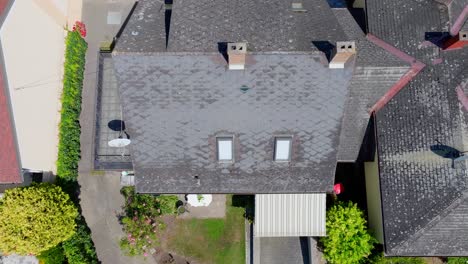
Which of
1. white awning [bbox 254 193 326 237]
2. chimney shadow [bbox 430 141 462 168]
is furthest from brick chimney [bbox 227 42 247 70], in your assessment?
chimney shadow [bbox 430 141 462 168]

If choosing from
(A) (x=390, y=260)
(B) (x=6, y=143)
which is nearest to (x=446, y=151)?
(A) (x=390, y=260)

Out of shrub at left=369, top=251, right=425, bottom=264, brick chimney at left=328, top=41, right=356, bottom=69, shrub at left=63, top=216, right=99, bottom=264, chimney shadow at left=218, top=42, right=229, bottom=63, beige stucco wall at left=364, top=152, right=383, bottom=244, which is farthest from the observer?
shrub at left=63, top=216, right=99, bottom=264

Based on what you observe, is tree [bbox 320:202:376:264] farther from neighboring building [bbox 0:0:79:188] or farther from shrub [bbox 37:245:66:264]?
neighboring building [bbox 0:0:79:188]

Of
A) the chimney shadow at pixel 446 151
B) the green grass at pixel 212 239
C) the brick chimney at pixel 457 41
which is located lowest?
the green grass at pixel 212 239

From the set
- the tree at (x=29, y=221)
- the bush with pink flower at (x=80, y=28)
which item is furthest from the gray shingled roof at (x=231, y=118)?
the bush with pink flower at (x=80, y=28)

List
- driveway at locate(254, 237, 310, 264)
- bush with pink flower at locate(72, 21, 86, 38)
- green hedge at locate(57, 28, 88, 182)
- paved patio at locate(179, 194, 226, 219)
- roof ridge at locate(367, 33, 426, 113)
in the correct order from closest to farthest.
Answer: roof ridge at locate(367, 33, 426, 113)
driveway at locate(254, 237, 310, 264)
green hedge at locate(57, 28, 88, 182)
paved patio at locate(179, 194, 226, 219)
bush with pink flower at locate(72, 21, 86, 38)

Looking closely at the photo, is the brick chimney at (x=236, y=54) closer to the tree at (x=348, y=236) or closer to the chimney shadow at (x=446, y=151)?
the tree at (x=348, y=236)

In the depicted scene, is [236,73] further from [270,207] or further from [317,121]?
[270,207]
